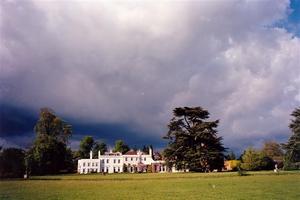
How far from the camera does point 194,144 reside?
72.9 meters

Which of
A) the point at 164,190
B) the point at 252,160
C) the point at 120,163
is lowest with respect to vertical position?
the point at 164,190

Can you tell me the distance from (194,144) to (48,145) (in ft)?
91.2

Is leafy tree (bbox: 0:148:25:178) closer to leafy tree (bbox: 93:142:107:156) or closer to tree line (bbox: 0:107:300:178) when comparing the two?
tree line (bbox: 0:107:300:178)

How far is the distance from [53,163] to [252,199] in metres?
66.6

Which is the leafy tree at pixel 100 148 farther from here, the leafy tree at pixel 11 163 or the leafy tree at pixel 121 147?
the leafy tree at pixel 11 163

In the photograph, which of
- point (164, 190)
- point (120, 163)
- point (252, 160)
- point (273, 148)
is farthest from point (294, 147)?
point (120, 163)

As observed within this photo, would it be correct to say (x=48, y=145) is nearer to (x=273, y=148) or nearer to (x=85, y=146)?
(x=85, y=146)

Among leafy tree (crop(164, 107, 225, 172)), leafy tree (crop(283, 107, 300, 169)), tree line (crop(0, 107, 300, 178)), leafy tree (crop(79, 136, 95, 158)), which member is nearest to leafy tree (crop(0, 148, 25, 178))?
tree line (crop(0, 107, 300, 178))

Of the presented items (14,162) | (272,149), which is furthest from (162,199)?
(272,149)

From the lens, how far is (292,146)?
7125 centimetres

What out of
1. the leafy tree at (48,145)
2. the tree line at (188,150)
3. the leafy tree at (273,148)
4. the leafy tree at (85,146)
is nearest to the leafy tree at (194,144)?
the tree line at (188,150)

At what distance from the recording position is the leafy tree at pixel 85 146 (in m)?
128

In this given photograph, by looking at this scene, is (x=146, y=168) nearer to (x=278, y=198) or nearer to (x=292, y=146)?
(x=292, y=146)

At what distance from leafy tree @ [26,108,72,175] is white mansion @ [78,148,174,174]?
1381 inches
